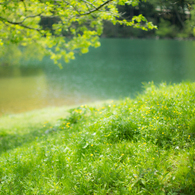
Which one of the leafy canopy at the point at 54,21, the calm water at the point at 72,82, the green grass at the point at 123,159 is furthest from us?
the calm water at the point at 72,82

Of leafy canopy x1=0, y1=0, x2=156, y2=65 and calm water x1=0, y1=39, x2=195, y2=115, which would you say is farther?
calm water x1=0, y1=39, x2=195, y2=115

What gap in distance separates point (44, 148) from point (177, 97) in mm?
3439

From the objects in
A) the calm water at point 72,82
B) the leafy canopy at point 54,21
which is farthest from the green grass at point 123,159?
the calm water at point 72,82

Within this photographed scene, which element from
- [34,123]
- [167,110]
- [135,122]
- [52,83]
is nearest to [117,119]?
[135,122]

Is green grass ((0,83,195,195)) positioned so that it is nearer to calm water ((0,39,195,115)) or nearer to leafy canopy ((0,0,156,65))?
leafy canopy ((0,0,156,65))

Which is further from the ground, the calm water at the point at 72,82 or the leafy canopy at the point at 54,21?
the leafy canopy at the point at 54,21

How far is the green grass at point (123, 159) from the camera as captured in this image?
8.84ft

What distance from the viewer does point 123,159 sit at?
324 centimetres

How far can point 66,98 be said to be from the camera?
15.7 m

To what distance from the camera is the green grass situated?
270cm

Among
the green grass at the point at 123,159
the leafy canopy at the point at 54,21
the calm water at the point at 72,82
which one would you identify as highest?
the leafy canopy at the point at 54,21

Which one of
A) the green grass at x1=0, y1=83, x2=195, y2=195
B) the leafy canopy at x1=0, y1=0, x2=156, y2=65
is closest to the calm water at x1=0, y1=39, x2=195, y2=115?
the leafy canopy at x1=0, y1=0, x2=156, y2=65

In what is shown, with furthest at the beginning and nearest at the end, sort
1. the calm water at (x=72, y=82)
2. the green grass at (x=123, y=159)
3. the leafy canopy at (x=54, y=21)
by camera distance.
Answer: the calm water at (x=72, y=82) < the leafy canopy at (x=54, y=21) < the green grass at (x=123, y=159)

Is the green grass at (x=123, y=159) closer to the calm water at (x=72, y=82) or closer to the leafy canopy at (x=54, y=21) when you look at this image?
the leafy canopy at (x=54, y=21)
